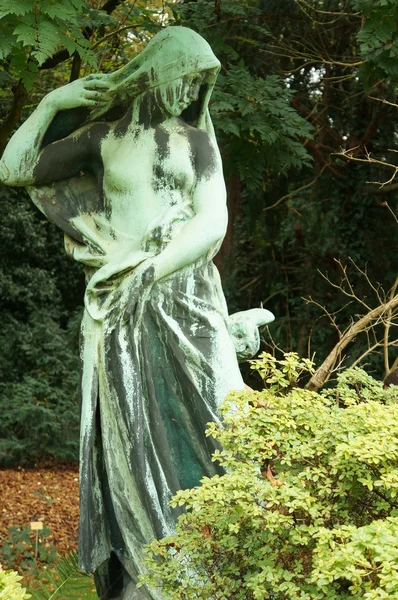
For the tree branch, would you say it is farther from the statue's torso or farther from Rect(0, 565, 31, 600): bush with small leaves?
Rect(0, 565, 31, 600): bush with small leaves

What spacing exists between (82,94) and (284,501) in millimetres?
1997

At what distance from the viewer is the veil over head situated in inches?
168

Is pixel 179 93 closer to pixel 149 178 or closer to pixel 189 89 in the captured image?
pixel 189 89

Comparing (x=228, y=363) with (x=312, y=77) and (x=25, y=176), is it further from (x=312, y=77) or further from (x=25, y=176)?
(x=312, y=77)

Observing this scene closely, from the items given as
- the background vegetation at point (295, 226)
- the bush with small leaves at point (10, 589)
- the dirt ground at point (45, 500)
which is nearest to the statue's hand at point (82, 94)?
the bush with small leaves at point (10, 589)

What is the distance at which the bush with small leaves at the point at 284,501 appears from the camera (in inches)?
127

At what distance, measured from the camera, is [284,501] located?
10.8ft

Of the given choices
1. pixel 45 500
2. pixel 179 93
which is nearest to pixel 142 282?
pixel 179 93

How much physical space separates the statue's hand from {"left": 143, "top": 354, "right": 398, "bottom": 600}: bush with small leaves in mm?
1460

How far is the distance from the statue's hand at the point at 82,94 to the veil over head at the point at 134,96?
40 millimetres

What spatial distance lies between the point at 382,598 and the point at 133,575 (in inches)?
60.9

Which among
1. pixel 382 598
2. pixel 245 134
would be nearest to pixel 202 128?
pixel 382 598

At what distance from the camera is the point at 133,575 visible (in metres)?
4.09

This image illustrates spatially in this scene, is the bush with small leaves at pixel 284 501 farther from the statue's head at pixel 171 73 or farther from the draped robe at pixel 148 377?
the statue's head at pixel 171 73
